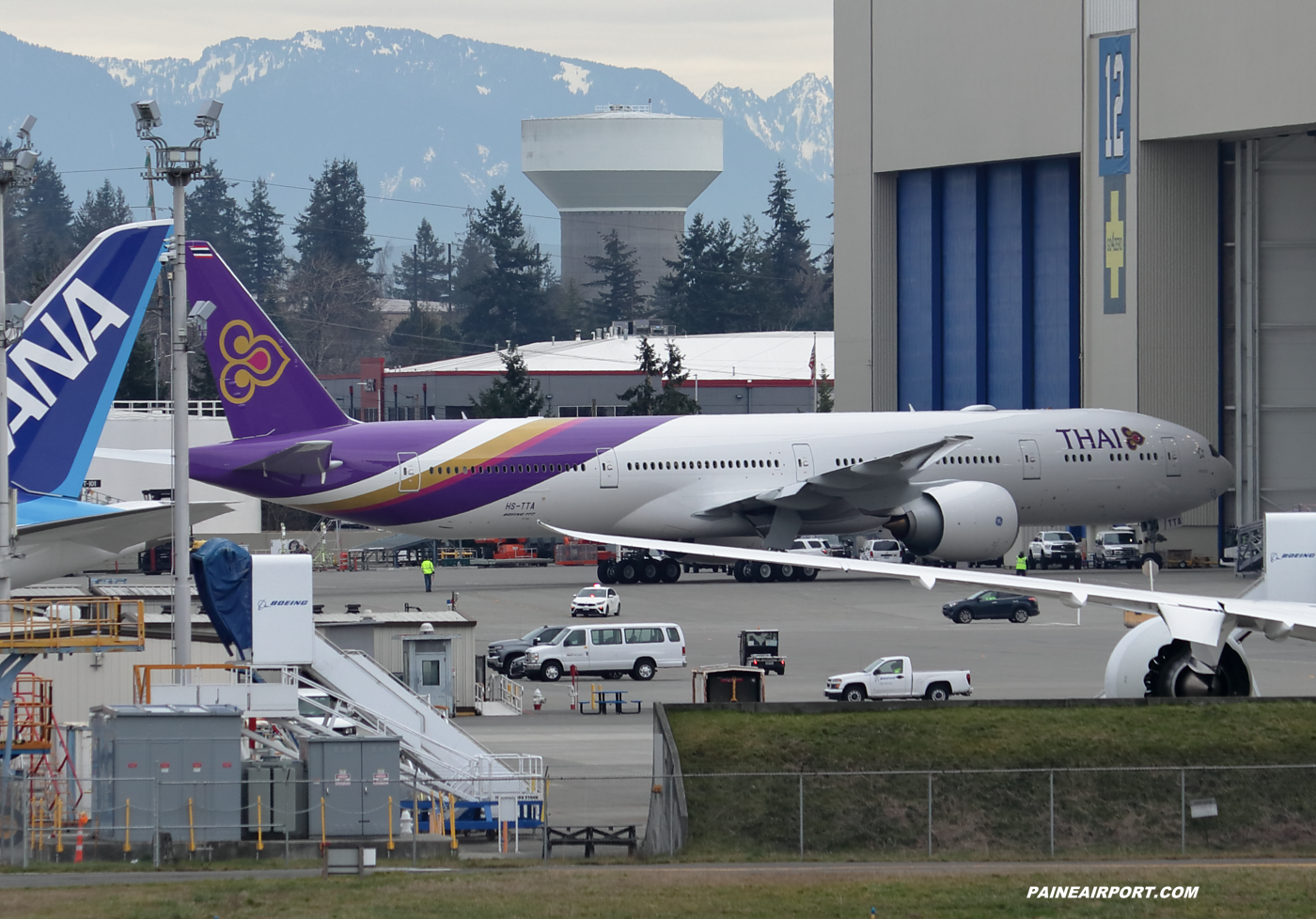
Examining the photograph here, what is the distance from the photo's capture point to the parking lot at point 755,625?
28125 millimetres

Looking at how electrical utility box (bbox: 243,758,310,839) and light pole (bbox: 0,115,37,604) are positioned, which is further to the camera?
light pole (bbox: 0,115,37,604)

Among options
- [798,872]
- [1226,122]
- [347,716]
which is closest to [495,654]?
[347,716]

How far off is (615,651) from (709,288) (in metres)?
131

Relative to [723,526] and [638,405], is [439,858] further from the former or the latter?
[638,405]

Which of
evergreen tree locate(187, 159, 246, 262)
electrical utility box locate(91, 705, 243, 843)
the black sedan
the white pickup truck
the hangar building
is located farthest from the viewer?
evergreen tree locate(187, 159, 246, 262)

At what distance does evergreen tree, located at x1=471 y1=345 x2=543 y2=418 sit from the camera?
309 ft

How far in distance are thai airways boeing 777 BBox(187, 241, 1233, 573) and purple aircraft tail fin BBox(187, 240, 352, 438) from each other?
40mm

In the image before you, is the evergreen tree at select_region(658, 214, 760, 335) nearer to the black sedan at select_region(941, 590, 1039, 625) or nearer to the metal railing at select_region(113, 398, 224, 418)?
the metal railing at select_region(113, 398, 224, 418)

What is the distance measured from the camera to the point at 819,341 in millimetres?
116812

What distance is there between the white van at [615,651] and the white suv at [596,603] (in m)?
9.02

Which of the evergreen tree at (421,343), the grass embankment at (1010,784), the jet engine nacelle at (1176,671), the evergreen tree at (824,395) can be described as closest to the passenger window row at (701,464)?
the grass embankment at (1010,784)

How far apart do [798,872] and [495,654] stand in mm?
18983

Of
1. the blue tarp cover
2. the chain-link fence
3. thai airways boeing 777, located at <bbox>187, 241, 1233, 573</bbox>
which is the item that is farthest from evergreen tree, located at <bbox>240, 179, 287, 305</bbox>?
the chain-link fence

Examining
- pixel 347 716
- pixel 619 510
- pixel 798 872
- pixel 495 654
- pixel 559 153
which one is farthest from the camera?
pixel 559 153
